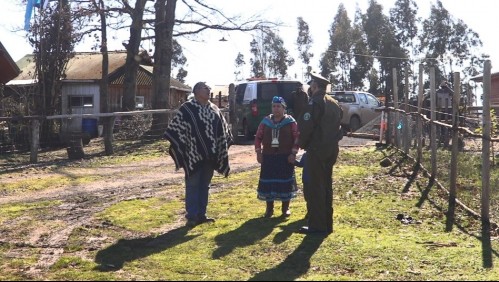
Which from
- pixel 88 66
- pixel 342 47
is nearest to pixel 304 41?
pixel 342 47

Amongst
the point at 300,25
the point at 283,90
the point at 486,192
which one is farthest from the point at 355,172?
the point at 300,25

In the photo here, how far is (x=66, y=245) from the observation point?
650cm

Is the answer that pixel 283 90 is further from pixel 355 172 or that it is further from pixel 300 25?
pixel 300 25

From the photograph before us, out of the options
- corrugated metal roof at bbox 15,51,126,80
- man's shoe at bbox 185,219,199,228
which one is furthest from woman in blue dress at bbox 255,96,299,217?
corrugated metal roof at bbox 15,51,126,80

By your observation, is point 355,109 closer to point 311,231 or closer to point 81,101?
point 81,101

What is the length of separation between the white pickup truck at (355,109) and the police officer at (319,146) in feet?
58.0

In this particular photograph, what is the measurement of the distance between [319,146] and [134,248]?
2.09 m

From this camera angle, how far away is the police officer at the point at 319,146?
6.71 meters

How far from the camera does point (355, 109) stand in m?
24.5

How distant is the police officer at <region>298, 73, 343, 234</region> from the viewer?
6.71m

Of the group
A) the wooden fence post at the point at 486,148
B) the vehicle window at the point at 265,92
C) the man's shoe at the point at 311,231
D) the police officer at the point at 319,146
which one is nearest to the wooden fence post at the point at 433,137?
the wooden fence post at the point at 486,148

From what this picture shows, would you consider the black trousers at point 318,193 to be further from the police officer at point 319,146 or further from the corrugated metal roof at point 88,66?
the corrugated metal roof at point 88,66

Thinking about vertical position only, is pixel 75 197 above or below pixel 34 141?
below

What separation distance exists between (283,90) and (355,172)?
8.00 metres
